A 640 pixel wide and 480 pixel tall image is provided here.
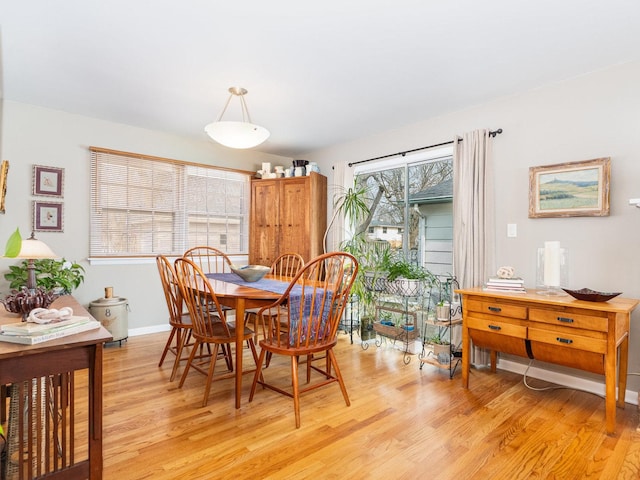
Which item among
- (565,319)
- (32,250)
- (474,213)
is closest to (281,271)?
(474,213)

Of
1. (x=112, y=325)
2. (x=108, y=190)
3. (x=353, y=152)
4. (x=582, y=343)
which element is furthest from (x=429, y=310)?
(x=108, y=190)

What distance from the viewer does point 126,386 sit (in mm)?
2598

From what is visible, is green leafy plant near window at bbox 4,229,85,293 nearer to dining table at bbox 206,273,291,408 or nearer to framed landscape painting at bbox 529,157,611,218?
dining table at bbox 206,273,291,408

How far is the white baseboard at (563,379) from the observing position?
8.06ft

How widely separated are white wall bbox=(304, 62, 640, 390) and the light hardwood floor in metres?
0.88

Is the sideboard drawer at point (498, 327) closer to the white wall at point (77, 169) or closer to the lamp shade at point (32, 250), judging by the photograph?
the lamp shade at point (32, 250)

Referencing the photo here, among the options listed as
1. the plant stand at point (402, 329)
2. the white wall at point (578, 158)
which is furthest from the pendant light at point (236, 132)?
the plant stand at point (402, 329)

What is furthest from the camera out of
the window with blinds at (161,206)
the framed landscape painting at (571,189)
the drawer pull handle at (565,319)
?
the window with blinds at (161,206)

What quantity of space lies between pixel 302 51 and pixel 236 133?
75 centimetres

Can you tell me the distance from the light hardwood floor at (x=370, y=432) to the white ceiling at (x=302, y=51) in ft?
7.59

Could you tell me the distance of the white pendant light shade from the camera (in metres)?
2.64

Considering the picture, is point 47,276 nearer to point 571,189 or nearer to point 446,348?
point 446,348

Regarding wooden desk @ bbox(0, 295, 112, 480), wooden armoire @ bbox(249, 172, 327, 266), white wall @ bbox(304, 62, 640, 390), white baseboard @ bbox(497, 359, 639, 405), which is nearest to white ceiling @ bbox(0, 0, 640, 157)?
white wall @ bbox(304, 62, 640, 390)

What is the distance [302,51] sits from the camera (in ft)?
7.79
